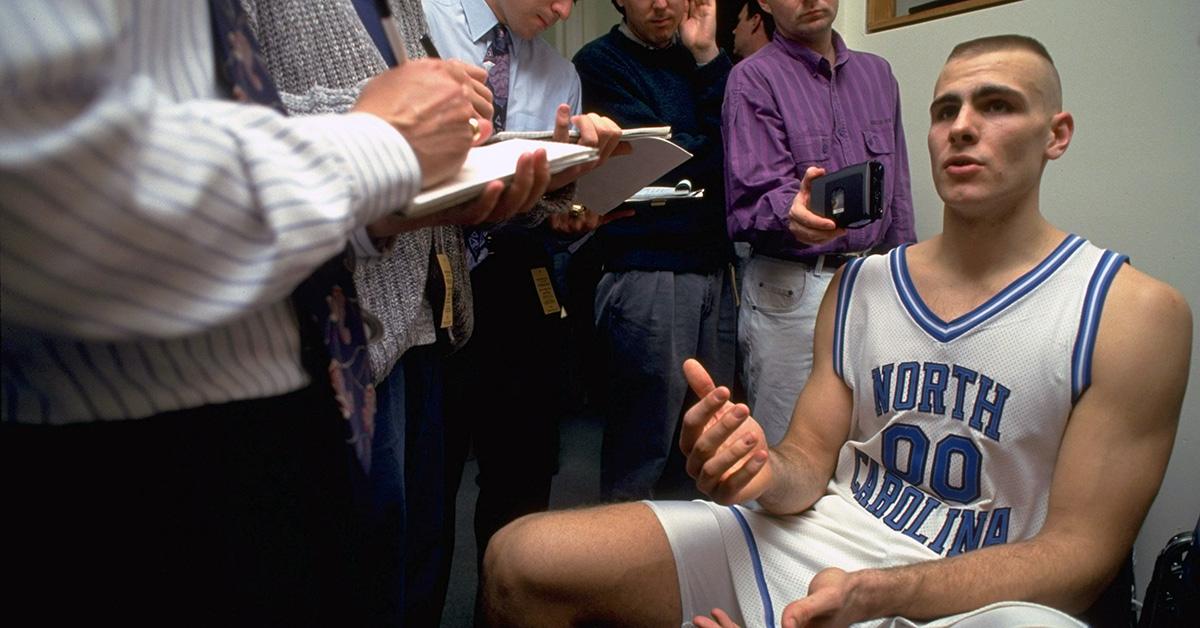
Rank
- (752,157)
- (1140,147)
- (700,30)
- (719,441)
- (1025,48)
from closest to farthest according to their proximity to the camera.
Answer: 1. (719,441)
2. (1025,48)
3. (1140,147)
4. (752,157)
5. (700,30)

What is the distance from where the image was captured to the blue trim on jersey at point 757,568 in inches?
44.5

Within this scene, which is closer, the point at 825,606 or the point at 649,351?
the point at 825,606

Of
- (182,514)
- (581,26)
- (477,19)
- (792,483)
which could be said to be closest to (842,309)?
(792,483)

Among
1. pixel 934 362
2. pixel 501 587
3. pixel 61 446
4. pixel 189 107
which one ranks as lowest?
pixel 501 587

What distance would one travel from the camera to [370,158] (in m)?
0.56

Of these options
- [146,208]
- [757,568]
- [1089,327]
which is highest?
[146,208]

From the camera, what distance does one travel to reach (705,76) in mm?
2068

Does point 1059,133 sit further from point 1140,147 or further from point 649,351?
point 649,351

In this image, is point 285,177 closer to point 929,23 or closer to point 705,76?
point 705,76

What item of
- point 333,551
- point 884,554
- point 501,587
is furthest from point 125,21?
point 884,554

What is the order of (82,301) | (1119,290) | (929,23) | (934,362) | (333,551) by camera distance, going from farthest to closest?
(929,23) < (934,362) < (1119,290) < (333,551) < (82,301)

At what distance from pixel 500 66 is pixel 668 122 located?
62 cm

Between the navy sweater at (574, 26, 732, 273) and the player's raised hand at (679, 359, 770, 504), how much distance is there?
3.05 ft

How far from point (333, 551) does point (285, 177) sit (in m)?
0.38
